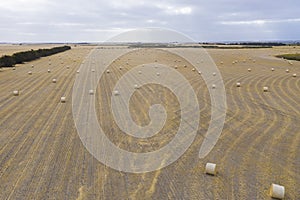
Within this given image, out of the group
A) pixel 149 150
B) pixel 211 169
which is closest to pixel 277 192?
pixel 211 169

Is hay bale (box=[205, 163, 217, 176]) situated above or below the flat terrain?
above

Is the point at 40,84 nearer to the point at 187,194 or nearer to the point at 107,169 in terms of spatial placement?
the point at 107,169

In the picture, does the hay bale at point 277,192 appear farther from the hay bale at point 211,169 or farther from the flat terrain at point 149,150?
the hay bale at point 211,169

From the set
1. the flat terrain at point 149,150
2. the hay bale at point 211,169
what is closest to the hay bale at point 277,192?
the flat terrain at point 149,150

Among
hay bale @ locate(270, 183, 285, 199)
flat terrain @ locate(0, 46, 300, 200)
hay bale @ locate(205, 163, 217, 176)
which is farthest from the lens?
hay bale @ locate(205, 163, 217, 176)

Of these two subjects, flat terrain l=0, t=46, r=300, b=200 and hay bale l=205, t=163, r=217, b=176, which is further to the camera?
hay bale l=205, t=163, r=217, b=176

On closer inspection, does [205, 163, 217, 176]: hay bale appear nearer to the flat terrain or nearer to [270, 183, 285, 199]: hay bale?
the flat terrain

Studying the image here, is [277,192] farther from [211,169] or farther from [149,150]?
[149,150]

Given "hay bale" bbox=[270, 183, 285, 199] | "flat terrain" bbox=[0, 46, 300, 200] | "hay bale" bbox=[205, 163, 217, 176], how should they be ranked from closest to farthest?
"hay bale" bbox=[270, 183, 285, 199]
"flat terrain" bbox=[0, 46, 300, 200]
"hay bale" bbox=[205, 163, 217, 176]

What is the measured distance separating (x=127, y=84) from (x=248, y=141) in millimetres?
7911

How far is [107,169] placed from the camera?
5.18 m

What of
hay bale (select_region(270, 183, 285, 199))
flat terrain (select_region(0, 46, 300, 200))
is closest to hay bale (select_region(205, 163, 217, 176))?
flat terrain (select_region(0, 46, 300, 200))

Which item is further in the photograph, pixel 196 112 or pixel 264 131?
pixel 196 112

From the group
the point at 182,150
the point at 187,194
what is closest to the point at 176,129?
the point at 182,150
